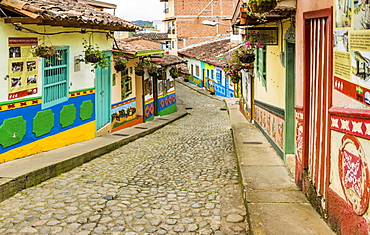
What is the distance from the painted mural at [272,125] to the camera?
8.32m

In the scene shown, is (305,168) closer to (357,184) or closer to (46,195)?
(357,184)

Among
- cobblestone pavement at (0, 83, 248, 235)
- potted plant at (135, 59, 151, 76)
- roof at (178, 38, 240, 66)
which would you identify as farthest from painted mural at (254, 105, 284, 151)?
roof at (178, 38, 240, 66)


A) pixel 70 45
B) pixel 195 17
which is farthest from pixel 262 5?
pixel 195 17

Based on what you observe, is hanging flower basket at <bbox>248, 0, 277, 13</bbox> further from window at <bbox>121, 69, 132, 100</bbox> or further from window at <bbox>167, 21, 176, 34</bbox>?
window at <bbox>167, 21, 176, 34</bbox>

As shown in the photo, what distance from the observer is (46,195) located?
6.32 meters

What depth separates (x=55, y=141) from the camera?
9.59m

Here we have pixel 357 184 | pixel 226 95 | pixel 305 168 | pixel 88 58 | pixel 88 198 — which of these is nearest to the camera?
pixel 357 184

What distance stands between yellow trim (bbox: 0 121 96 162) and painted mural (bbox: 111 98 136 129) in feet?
5.64

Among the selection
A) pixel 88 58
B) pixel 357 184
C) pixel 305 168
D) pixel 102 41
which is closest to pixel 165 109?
pixel 102 41

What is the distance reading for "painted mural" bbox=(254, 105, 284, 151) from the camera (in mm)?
8319

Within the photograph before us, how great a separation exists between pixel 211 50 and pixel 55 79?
2810 cm

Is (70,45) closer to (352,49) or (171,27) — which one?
(352,49)

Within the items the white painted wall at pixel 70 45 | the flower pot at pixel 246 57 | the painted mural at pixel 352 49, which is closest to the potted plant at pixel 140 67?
the white painted wall at pixel 70 45

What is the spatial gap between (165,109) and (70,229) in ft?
53.7
